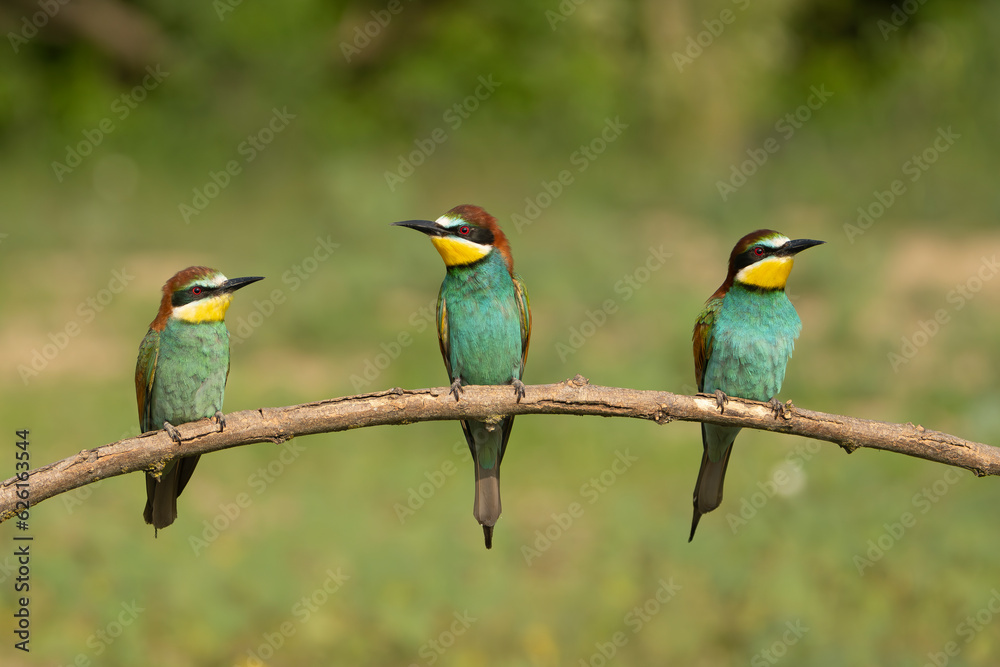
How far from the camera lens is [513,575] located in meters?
4.92

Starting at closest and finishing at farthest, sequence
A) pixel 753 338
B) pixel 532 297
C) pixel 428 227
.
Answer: pixel 428 227 → pixel 753 338 → pixel 532 297

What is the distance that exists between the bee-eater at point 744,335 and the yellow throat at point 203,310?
63.4 inches

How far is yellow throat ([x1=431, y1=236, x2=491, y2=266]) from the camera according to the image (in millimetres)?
3400

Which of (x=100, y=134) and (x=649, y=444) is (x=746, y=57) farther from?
(x=100, y=134)

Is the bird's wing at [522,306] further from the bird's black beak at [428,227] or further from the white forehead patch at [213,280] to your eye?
the white forehead patch at [213,280]

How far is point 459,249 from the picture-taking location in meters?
3.42

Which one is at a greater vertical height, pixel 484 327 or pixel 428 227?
pixel 428 227

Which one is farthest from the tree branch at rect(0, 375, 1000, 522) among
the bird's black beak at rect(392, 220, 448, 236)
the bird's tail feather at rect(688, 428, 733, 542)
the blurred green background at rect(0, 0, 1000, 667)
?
the blurred green background at rect(0, 0, 1000, 667)

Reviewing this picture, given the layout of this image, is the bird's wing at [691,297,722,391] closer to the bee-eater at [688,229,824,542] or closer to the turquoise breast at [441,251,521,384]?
the bee-eater at [688,229,824,542]

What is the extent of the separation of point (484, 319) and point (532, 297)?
4.16 metres

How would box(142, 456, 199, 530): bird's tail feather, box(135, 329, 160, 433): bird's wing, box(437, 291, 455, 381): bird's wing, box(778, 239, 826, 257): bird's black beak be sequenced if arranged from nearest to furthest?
1. box(142, 456, 199, 530): bird's tail feather
2. box(778, 239, 826, 257): bird's black beak
3. box(135, 329, 160, 433): bird's wing
4. box(437, 291, 455, 381): bird's wing

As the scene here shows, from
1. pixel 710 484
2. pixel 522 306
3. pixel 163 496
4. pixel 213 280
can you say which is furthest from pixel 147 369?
pixel 710 484

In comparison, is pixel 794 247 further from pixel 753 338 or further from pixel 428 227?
pixel 428 227

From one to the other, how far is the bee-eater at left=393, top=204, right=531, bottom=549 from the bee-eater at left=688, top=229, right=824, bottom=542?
0.65 metres
